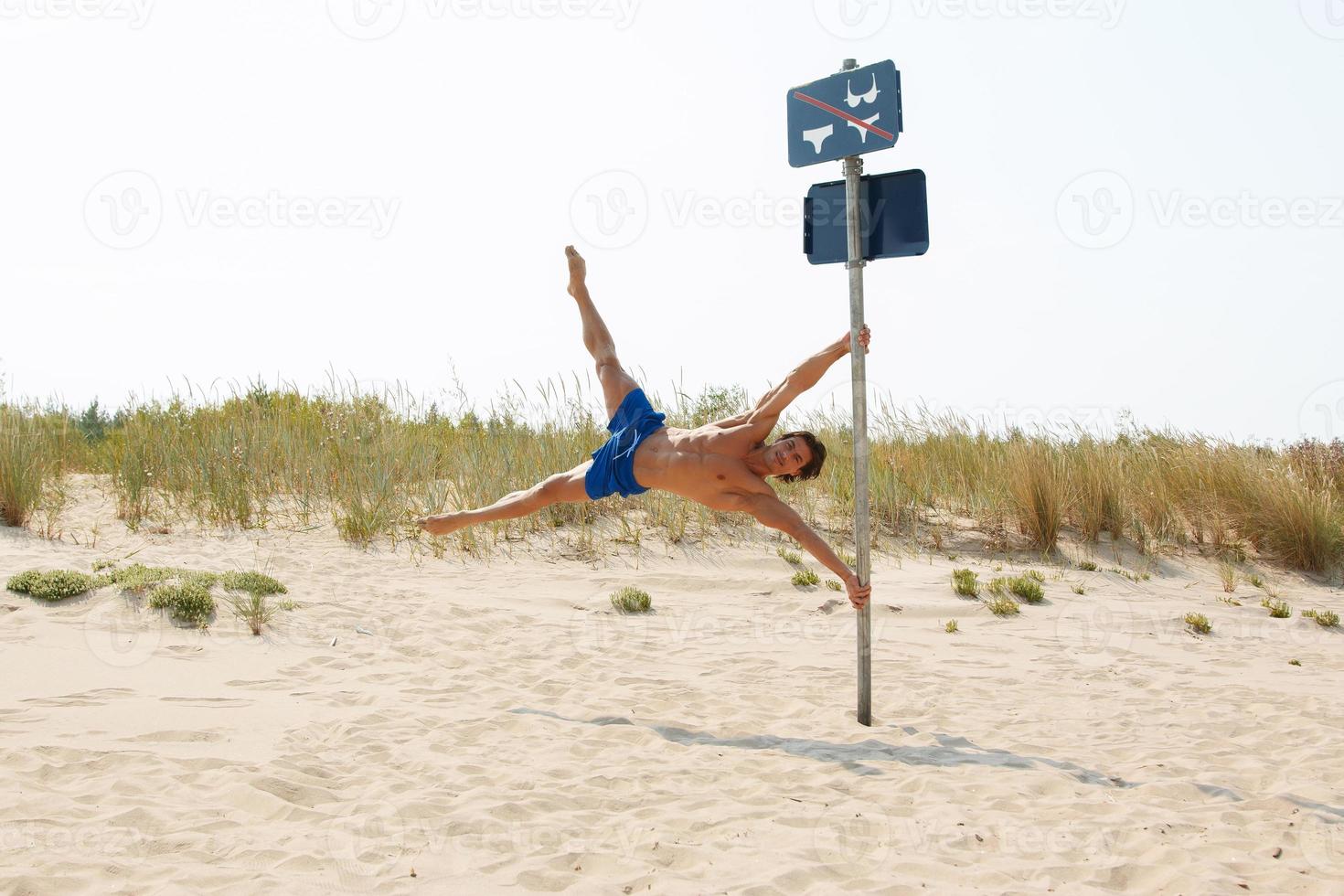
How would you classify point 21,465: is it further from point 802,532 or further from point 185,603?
point 802,532

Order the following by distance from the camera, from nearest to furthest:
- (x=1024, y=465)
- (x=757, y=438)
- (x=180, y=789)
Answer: (x=180, y=789), (x=757, y=438), (x=1024, y=465)

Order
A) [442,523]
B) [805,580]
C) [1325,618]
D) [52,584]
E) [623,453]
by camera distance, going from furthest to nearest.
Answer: [805,580]
[1325,618]
[52,584]
[442,523]
[623,453]

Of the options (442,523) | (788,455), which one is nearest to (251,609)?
(442,523)

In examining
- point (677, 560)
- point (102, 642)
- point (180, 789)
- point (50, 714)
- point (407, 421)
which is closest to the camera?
point (180, 789)

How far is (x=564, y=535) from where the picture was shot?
1070 cm

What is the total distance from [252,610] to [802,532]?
4.22 metres

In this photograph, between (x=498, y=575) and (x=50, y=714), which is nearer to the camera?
(x=50, y=714)

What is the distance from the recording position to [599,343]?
6.25 metres

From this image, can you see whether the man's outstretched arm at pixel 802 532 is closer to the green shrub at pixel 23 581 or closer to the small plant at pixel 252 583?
the small plant at pixel 252 583

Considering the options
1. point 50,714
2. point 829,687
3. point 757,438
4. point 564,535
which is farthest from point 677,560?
point 50,714

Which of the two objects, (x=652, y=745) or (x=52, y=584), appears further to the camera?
(x=52, y=584)

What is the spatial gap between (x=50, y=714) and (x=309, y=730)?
1325 millimetres

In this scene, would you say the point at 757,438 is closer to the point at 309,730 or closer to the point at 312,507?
the point at 309,730

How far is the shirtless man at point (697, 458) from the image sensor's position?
514 cm
